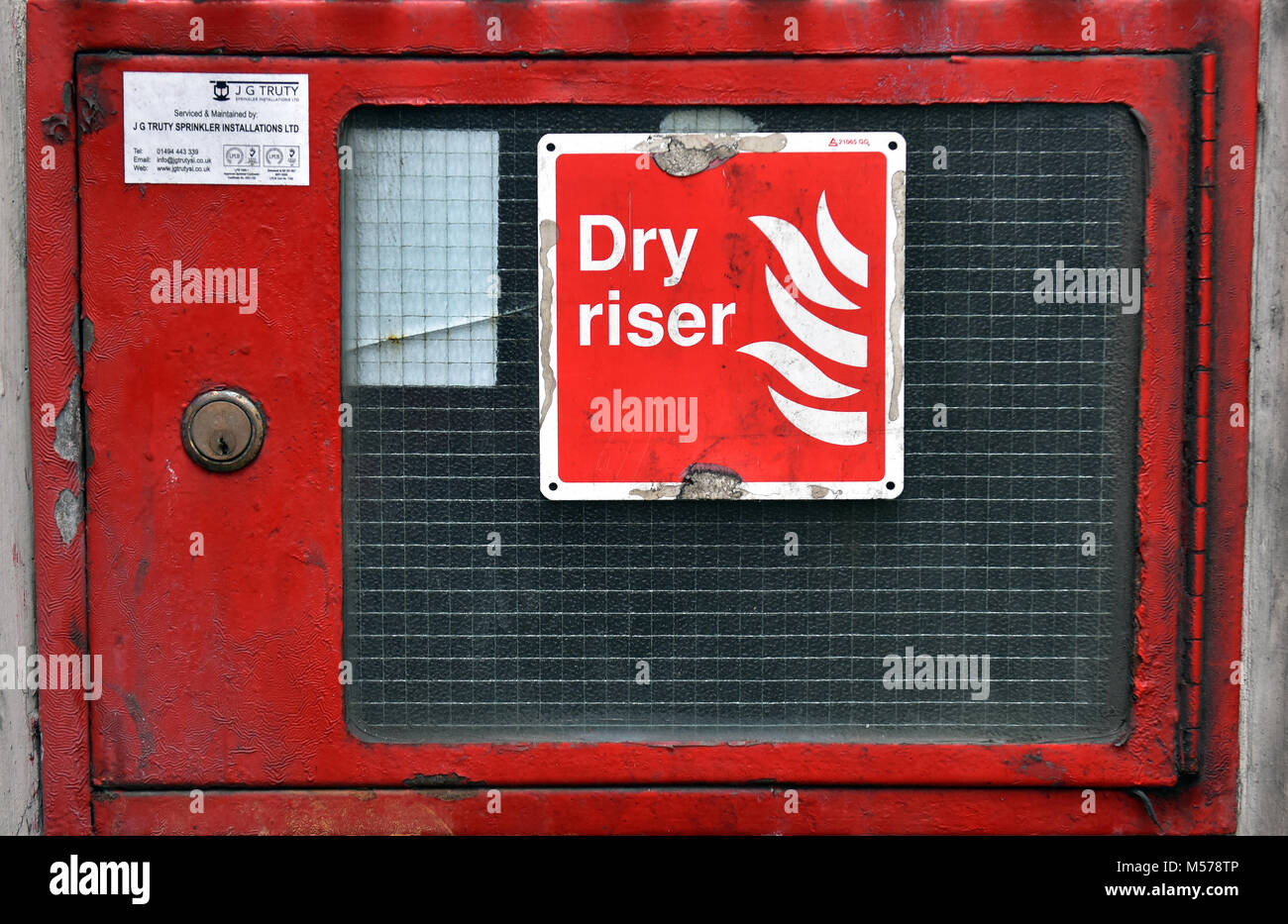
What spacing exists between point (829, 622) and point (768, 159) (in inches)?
33.9

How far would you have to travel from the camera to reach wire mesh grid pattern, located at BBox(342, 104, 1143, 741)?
5.53 feet

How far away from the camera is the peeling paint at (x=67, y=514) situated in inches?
65.4

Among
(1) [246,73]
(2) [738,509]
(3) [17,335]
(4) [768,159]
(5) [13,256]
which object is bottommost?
(2) [738,509]

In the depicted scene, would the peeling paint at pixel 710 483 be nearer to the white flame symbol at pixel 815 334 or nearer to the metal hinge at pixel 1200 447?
the white flame symbol at pixel 815 334

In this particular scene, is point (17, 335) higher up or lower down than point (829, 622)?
higher up

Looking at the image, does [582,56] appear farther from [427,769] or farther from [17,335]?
[427,769]

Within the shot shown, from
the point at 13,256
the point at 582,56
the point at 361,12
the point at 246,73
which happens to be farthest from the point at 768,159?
the point at 13,256

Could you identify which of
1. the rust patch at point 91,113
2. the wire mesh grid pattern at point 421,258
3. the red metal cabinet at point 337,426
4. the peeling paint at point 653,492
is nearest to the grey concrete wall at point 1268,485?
the red metal cabinet at point 337,426

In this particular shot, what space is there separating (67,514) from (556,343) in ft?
3.08

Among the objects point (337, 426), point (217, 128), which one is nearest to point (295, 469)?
point (337, 426)

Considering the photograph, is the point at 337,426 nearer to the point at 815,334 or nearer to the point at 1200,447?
the point at 815,334

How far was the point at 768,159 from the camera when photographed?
1656 mm

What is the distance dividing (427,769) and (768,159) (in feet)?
4.20

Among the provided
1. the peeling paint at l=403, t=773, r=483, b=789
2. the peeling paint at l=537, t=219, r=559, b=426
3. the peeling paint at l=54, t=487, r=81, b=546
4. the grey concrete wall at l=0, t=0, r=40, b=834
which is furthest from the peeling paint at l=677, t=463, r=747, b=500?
the grey concrete wall at l=0, t=0, r=40, b=834
